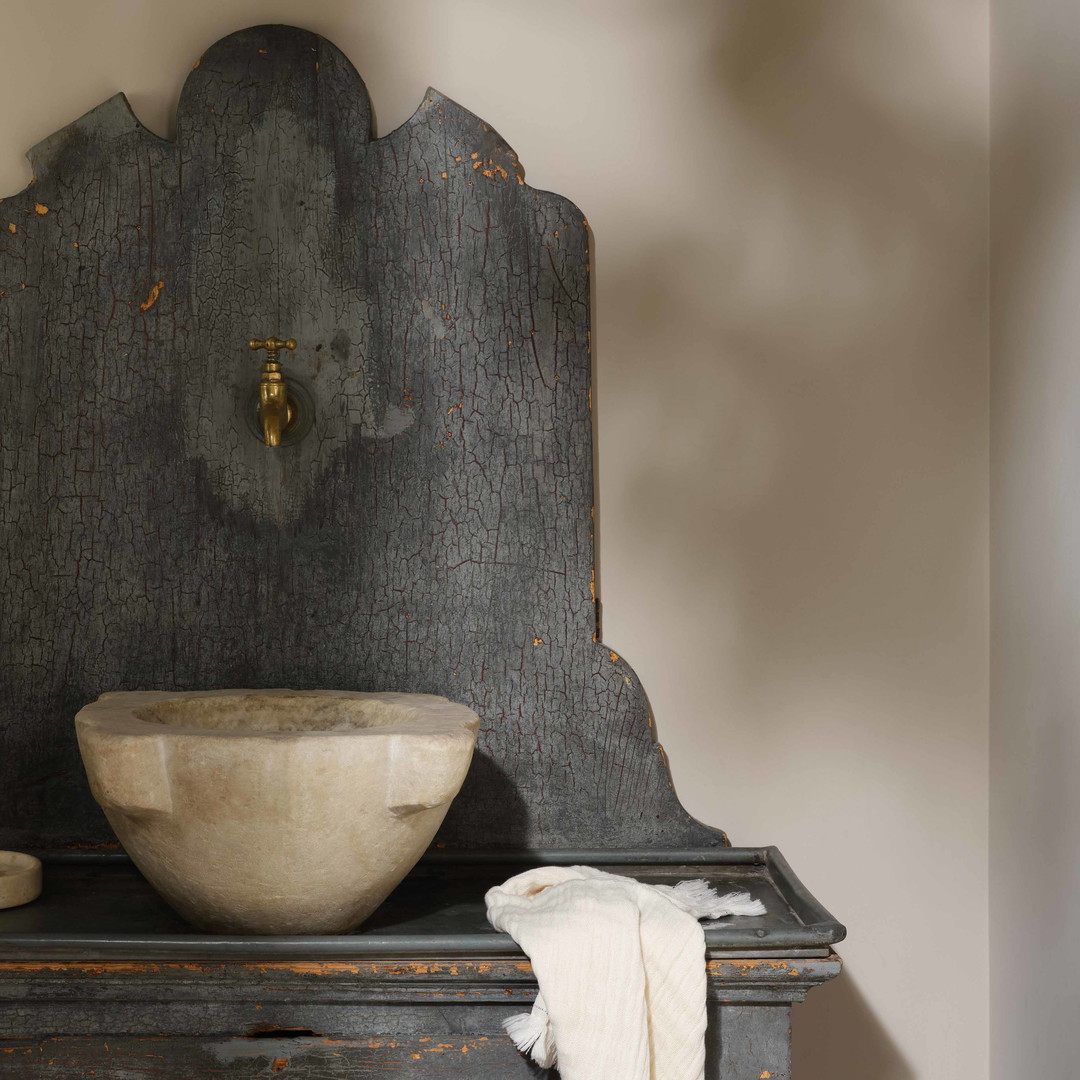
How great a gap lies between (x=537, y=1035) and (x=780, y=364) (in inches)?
40.6

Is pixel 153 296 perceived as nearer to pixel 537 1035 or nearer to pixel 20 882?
pixel 20 882

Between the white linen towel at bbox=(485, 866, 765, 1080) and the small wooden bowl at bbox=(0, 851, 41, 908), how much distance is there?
639 mm

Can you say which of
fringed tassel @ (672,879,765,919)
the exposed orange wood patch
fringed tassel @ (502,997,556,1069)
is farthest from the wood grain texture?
fringed tassel @ (502,997,556,1069)

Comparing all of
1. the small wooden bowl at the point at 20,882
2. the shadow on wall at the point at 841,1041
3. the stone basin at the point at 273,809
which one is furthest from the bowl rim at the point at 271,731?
the shadow on wall at the point at 841,1041

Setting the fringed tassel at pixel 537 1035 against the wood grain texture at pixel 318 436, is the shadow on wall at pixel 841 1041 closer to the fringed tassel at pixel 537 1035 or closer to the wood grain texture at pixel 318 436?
the wood grain texture at pixel 318 436

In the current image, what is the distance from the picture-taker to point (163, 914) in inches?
54.4

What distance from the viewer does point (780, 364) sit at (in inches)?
67.4

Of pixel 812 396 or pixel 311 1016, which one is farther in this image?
pixel 812 396

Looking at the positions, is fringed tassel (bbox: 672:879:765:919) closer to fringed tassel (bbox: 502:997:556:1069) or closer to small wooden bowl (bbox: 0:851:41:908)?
fringed tassel (bbox: 502:997:556:1069)

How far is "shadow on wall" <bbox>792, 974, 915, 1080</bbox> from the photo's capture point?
5.52 ft

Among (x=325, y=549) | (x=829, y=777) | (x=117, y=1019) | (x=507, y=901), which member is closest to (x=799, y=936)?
(x=507, y=901)

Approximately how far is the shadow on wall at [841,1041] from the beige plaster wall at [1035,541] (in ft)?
0.52

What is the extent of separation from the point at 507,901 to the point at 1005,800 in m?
0.78

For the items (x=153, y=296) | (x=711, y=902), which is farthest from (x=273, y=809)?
(x=153, y=296)
